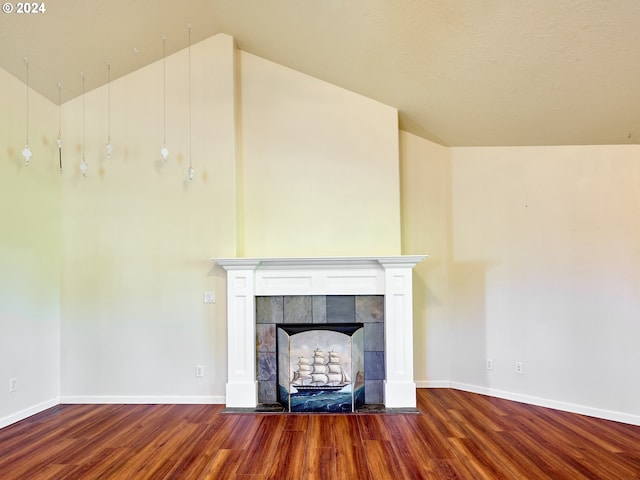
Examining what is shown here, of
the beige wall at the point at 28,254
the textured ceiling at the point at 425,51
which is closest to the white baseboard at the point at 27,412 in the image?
the beige wall at the point at 28,254

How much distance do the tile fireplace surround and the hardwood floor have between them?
0.93ft

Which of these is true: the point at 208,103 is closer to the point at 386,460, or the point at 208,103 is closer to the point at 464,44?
the point at 464,44

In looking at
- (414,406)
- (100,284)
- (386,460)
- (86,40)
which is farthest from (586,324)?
(86,40)

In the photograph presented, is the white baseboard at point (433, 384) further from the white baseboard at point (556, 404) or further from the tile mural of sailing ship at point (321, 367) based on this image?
the tile mural of sailing ship at point (321, 367)

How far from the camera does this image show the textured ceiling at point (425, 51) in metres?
2.22

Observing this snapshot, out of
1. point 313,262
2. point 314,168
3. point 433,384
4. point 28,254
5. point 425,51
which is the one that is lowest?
point 433,384

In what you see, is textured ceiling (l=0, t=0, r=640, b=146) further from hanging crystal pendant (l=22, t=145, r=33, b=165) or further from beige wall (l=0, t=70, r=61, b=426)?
hanging crystal pendant (l=22, t=145, r=33, b=165)

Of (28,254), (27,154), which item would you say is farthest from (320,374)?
(27,154)

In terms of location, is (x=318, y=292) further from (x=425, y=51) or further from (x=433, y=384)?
(x=425, y=51)

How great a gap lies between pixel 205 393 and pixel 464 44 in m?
3.73

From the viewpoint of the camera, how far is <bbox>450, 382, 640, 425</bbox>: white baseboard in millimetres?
2891

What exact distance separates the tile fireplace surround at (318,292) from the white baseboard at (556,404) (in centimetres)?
87

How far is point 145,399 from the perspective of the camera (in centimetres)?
339

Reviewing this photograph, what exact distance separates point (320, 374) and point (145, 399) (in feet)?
5.70
